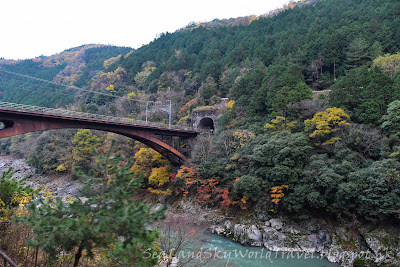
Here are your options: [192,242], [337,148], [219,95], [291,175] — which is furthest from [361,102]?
[219,95]

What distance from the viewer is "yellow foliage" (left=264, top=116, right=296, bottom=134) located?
1623 centimetres

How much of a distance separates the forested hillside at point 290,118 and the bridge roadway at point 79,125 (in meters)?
2.31

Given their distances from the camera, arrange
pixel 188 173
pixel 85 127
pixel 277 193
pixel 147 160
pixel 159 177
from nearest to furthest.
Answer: pixel 277 193, pixel 85 127, pixel 188 173, pixel 159 177, pixel 147 160

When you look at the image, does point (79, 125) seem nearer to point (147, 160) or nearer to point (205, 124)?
point (147, 160)

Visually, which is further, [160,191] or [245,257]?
[160,191]

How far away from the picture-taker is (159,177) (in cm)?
2016

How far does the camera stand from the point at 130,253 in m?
3.91

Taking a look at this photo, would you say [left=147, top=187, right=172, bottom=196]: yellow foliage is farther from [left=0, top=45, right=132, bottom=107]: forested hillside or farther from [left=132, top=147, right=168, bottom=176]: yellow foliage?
[left=0, top=45, right=132, bottom=107]: forested hillside

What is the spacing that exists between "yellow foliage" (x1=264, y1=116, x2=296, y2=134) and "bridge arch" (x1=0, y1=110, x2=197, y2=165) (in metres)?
7.97

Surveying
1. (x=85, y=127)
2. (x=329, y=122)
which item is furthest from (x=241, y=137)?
(x=85, y=127)

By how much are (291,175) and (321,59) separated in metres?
14.0

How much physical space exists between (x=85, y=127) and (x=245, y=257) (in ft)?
40.9

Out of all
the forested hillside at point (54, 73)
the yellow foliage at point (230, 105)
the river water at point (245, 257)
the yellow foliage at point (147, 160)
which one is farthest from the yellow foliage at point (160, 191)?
the forested hillside at point (54, 73)

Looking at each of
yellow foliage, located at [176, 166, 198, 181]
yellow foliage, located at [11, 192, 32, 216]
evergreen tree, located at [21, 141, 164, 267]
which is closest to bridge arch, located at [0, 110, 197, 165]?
yellow foliage, located at [176, 166, 198, 181]
